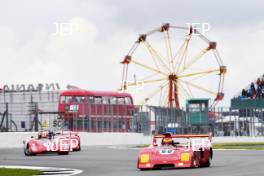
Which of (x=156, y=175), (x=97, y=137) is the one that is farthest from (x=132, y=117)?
(x=156, y=175)

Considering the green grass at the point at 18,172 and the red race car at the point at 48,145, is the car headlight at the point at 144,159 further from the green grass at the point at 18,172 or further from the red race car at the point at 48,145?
the red race car at the point at 48,145

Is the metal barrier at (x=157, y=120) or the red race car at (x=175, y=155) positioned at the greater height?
the metal barrier at (x=157, y=120)

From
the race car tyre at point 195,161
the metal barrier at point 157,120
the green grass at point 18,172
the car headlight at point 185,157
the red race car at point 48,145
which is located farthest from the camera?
the metal barrier at point 157,120

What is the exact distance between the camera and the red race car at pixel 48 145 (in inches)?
1559

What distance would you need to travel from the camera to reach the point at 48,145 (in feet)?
131

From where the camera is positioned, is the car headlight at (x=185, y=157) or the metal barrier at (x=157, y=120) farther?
the metal barrier at (x=157, y=120)

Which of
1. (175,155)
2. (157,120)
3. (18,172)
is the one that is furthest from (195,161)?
(157,120)

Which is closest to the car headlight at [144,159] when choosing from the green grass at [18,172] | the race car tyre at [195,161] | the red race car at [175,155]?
the red race car at [175,155]

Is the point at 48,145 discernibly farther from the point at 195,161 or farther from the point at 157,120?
the point at 157,120

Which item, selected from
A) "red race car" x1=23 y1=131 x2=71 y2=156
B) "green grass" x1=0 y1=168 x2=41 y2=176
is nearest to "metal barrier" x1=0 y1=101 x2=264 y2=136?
"red race car" x1=23 y1=131 x2=71 y2=156

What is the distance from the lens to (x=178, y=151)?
25500mm

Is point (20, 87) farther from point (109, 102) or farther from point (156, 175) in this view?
point (156, 175)

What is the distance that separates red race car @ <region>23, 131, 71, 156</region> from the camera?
3959 centimetres

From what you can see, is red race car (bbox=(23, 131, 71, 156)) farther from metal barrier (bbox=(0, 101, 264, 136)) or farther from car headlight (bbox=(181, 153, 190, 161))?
metal barrier (bbox=(0, 101, 264, 136))
